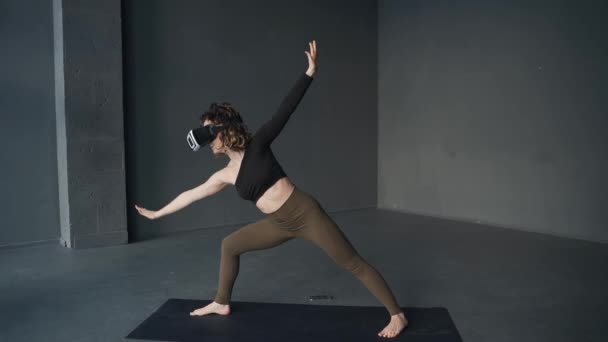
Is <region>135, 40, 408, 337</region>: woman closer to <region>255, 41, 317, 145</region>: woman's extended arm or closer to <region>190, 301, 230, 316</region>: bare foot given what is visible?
<region>255, 41, 317, 145</region>: woman's extended arm

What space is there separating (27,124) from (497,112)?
5052mm

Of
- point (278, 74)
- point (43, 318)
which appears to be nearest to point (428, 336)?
point (43, 318)

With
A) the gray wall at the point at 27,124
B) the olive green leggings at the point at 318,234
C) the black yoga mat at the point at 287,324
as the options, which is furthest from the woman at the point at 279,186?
the gray wall at the point at 27,124

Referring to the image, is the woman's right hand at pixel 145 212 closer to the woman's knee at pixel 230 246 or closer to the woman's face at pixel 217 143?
the woman's knee at pixel 230 246

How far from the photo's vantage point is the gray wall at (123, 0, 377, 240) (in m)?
5.78

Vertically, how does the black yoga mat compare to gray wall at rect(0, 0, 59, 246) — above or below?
below

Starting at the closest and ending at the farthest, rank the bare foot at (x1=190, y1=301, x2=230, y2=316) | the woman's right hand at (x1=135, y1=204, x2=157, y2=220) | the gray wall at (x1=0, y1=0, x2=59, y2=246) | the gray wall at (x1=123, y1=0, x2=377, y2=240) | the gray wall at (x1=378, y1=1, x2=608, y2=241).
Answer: the woman's right hand at (x1=135, y1=204, x2=157, y2=220), the bare foot at (x1=190, y1=301, x2=230, y2=316), the gray wall at (x1=0, y1=0, x2=59, y2=246), the gray wall at (x1=378, y1=1, x2=608, y2=241), the gray wall at (x1=123, y1=0, x2=377, y2=240)

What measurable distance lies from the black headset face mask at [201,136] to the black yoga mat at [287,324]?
1063 millimetres

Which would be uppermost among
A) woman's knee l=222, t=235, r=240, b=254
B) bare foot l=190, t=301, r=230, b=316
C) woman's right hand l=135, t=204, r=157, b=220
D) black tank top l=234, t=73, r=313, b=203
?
black tank top l=234, t=73, r=313, b=203

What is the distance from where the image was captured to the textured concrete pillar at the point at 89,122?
507 cm

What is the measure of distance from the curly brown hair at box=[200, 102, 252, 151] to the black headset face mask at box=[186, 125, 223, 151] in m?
0.06

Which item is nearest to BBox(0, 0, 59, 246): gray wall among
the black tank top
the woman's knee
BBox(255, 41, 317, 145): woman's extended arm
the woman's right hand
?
the woman's right hand

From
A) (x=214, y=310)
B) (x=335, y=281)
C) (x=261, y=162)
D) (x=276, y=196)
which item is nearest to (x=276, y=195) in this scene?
(x=276, y=196)

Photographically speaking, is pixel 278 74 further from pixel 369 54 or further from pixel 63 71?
pixel 63 71
